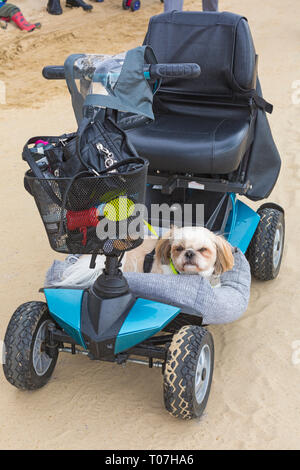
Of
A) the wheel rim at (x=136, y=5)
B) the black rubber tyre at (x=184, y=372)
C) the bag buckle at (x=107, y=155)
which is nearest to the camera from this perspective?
the bag buckle at (x=107, y=155)

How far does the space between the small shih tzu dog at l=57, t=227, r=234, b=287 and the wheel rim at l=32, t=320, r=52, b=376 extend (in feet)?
0.73

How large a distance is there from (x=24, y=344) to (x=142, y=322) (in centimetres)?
50

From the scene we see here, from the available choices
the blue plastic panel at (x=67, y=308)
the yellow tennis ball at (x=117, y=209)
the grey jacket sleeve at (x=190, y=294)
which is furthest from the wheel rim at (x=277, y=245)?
the yellow tennis ball at (x=117, y=209)

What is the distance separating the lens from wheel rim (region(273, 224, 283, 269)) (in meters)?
3.50

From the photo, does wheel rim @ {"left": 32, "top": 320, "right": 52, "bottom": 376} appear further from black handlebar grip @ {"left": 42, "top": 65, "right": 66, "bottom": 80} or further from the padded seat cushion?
the padded seat cushion

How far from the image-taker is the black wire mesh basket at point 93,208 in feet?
7.20

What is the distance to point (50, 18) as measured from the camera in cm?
913

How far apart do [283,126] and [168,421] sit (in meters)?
3.97

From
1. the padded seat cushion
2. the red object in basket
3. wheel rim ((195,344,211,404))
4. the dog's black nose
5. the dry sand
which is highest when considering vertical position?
the red object in basket

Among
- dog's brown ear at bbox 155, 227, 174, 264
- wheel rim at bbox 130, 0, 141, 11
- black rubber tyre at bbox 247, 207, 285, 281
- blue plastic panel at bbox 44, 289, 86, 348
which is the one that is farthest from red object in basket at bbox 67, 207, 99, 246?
wheel rim at bbox 130, 0, 141, 11

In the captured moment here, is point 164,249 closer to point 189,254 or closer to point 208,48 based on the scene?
point 189,254

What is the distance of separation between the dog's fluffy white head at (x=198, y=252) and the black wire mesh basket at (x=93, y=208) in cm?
45

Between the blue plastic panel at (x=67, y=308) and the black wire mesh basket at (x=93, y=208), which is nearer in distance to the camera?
the black wire mesh basket at (x=93, y=208)

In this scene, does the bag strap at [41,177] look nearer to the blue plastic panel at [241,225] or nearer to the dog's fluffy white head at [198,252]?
the dog's fluffy white head at [198,252]
